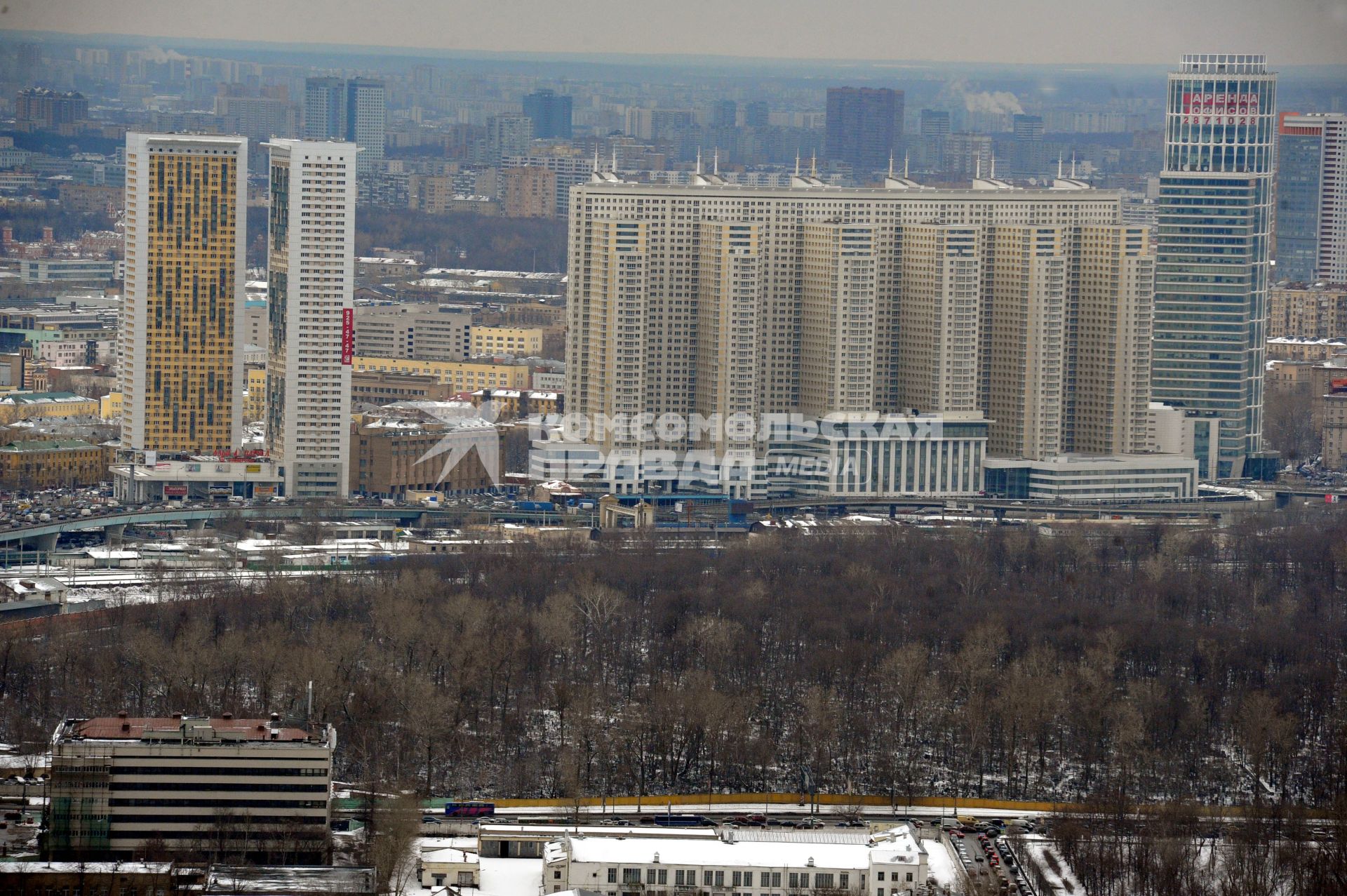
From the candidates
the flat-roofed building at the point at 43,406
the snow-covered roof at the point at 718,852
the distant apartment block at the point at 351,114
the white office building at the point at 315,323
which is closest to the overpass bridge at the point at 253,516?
the white office building at the point at 315,323

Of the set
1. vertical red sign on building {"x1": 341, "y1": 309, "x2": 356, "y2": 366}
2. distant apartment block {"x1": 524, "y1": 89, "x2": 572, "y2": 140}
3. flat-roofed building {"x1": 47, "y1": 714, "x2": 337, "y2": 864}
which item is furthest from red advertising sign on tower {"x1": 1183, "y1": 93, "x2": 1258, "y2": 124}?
distant apartment block {"x1": 524, "y1": 89, "x2": 572, "y2": 140}

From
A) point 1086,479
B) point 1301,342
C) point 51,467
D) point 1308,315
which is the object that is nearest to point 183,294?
point 51,467

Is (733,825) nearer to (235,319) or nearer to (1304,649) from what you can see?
(1304,649)

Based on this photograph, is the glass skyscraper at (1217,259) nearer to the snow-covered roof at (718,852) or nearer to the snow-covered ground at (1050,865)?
the snow-covered ground at (1050,865)

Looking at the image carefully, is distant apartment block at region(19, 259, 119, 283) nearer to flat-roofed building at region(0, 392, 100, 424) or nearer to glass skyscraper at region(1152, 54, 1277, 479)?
flat-roofed building at region(0, 392, 100, 424)

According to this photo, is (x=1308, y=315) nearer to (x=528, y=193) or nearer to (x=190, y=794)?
(x=528, y=193)

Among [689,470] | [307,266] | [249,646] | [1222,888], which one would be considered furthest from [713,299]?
[1222,888]
